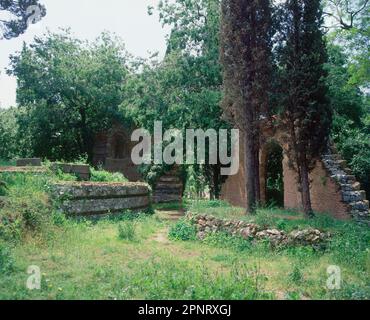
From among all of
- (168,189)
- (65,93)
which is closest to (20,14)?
(65,93)

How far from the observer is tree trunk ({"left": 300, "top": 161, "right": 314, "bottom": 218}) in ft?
35.4

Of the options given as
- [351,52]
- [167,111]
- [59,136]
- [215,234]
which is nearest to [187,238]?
[215,234]

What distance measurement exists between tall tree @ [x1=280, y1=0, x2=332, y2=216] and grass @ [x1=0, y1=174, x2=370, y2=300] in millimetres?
2055

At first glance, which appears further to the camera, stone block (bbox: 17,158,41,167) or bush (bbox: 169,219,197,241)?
stone block (bbox: 17,158,41,167)

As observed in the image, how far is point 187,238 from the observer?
11164mm

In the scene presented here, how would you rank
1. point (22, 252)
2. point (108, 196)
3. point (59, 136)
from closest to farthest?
1. point (22, 252)
2. point (108, 196)
3. point (59, 136)

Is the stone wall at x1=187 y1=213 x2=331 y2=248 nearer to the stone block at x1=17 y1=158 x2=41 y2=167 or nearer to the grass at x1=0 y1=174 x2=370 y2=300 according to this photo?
the grass at x1=0 y1=174 x2=370 y2=300

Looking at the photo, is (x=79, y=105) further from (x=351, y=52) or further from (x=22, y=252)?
(x=22, y=252)

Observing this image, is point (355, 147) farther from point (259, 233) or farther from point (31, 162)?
point (31, 162)

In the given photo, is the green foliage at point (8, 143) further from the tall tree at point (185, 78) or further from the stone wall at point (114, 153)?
the tall tree at point (185, 78)

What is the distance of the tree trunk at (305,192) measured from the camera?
10781 millimetres

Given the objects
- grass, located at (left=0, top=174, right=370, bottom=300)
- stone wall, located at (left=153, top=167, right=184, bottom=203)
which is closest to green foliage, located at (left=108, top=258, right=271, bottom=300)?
grass, located at (left=0, top=174, right=370, bottom=300)

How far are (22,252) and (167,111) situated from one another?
1212 cm

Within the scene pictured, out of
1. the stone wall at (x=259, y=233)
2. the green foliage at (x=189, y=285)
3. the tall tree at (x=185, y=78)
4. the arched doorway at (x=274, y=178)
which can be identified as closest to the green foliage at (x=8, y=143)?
the tall tree at (x=185, y=78)
